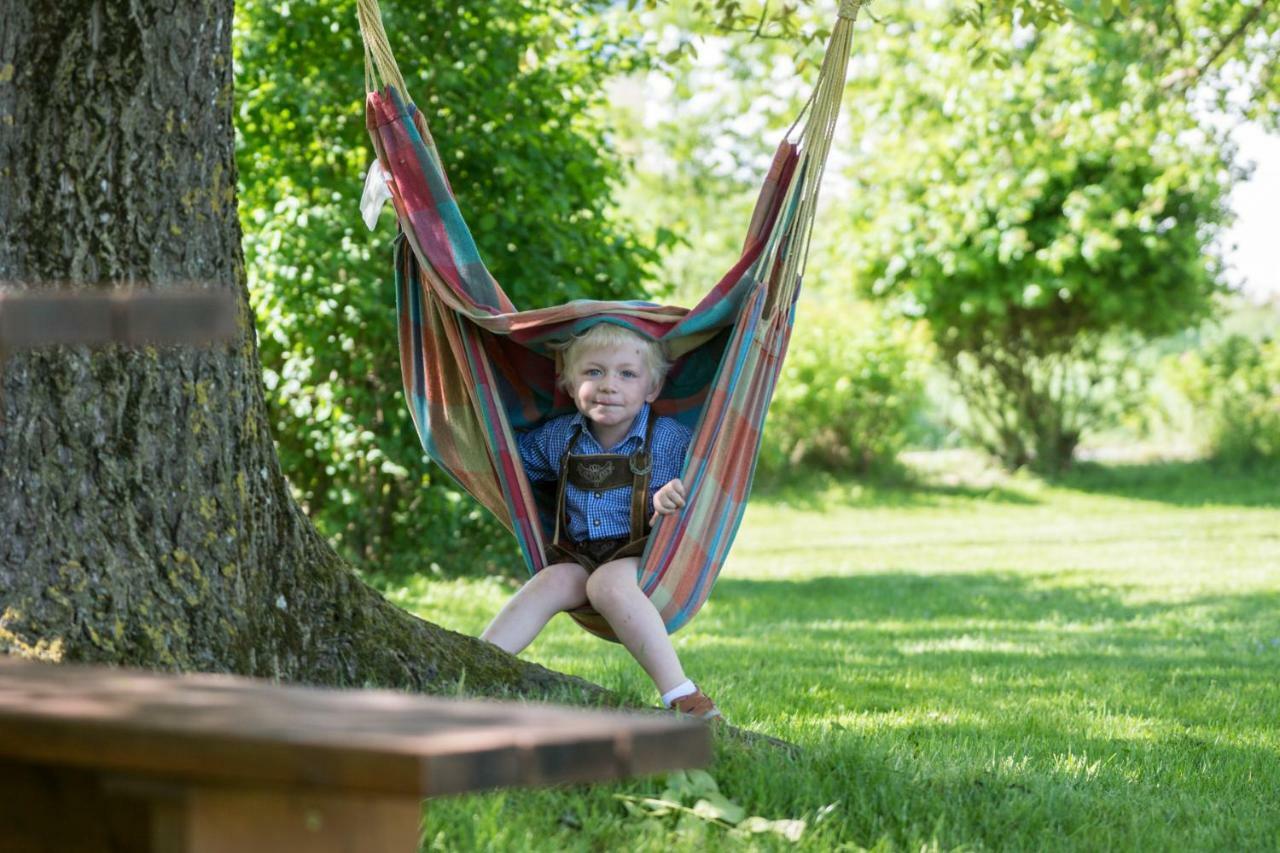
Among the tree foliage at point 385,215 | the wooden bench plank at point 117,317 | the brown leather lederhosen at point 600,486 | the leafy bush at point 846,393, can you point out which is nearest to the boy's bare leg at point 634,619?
the brown leather lederhosen at point 600,486

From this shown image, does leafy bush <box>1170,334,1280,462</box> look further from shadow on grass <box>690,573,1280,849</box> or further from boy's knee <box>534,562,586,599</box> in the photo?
boy's knee <box>534,562,586,599</box>

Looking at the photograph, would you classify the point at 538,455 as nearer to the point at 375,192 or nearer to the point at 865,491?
the point at 375,192

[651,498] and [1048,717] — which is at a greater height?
[651,498]

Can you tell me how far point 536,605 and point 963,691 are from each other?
1549mm

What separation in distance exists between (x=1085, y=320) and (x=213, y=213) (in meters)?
11.5

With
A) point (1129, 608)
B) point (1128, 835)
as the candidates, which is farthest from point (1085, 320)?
point (1128, 835)

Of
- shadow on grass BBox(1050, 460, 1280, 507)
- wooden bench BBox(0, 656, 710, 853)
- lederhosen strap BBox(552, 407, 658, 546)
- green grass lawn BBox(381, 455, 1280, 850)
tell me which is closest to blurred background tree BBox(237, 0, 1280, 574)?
shadow on grass BBox(1050, 460, 1280, 507)

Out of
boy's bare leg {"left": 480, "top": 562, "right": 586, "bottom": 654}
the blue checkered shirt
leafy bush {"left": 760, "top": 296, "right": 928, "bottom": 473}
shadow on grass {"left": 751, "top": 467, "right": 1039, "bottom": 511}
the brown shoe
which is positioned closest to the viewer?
the brown shoe

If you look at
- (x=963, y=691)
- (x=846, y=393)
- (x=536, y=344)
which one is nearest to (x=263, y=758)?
(x=536, y=344)

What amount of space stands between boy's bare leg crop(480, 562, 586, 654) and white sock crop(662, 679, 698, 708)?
34cm

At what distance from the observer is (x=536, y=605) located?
3.13m

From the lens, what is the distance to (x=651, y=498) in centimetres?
324

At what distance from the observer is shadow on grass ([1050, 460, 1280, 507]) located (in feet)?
39.1

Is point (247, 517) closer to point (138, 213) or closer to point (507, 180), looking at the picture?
point (138, 213)
